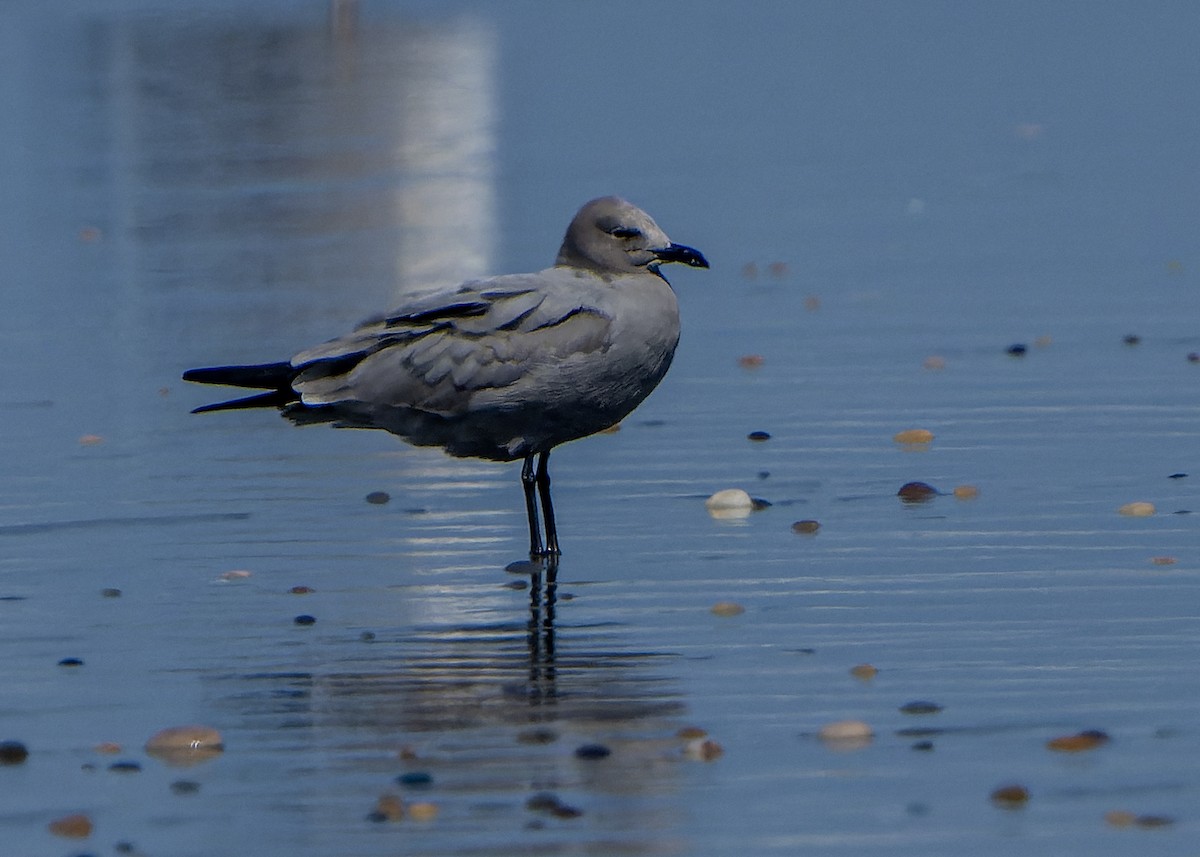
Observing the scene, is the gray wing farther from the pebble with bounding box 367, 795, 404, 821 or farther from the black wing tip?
the pebble with bounding box 367, 795, 404, 821

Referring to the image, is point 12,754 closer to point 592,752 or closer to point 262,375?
point 592,752

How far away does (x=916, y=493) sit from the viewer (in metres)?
8.24

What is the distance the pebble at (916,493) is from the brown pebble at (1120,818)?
3117mm

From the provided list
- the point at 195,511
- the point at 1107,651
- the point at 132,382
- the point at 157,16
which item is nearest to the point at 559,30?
the point at 157,16

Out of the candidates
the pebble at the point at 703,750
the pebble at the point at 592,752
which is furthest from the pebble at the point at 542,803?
the pebble at the point at 703,750

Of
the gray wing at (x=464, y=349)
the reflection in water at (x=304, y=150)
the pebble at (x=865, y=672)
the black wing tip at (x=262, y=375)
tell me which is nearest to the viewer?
the pebble at (x=865, y=672)

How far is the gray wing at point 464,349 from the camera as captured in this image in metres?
7.46

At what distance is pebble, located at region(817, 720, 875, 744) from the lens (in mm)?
5688

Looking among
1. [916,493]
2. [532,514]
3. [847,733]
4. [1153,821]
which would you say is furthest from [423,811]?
[916,493]

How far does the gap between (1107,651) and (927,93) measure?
16.4 metres

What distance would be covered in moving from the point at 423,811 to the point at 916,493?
3408 mm

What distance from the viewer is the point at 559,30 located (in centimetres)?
2870

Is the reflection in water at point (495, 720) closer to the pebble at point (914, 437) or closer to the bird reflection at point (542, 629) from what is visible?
the bird reflection at point (542, 629)

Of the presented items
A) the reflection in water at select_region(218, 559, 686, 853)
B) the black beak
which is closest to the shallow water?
the reflection in water at select_region(218, 559, 686, 853)
